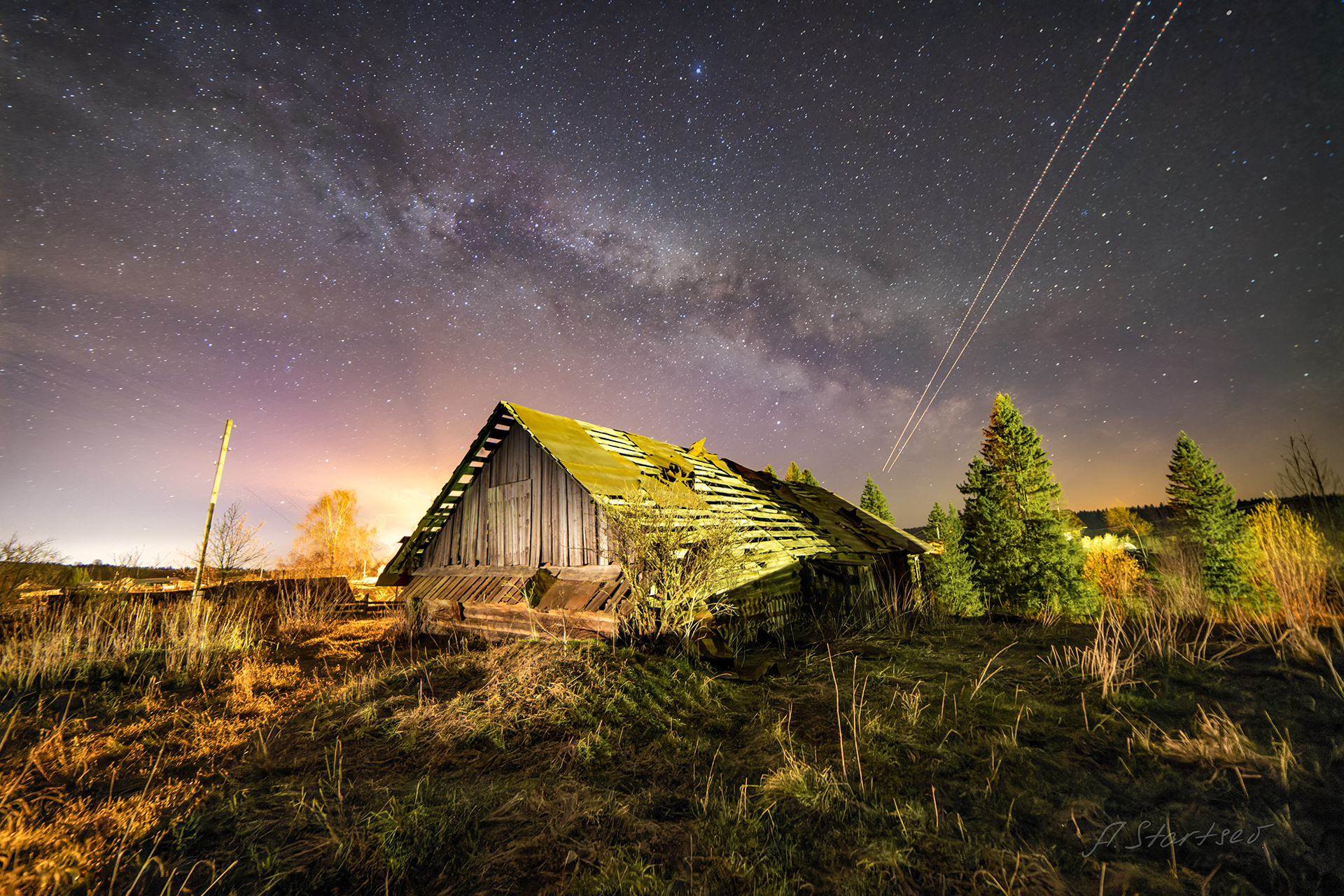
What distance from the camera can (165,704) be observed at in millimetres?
7250

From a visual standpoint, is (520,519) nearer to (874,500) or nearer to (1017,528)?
(1017,528)

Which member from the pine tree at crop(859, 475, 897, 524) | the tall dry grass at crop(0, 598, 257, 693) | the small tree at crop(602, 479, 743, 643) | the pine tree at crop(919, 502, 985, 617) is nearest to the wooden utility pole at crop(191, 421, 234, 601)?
the tall dry grass at crop(0, 598, 257, 693)

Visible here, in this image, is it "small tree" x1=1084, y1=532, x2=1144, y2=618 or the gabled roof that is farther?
"small tree" x1=1084, y1=532, x2=1144, y2=618

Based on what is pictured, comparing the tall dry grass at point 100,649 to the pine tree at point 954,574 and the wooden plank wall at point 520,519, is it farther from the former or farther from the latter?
the pine tree at point 954,574

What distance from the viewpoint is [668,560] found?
7.96m

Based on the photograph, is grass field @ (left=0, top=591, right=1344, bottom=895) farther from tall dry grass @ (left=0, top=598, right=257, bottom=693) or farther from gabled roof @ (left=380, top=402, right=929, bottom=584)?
gabled roof @ (left=380, top=402, right=929, bottom=584)

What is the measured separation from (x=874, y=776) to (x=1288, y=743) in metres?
3.16

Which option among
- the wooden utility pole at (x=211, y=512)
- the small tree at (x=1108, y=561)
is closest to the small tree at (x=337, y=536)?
the wooden utility pole at (x=211, y=512)

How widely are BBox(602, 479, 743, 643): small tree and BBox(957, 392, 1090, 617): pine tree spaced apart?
28531 millimetres

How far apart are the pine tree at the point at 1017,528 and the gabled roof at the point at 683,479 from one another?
16.6m

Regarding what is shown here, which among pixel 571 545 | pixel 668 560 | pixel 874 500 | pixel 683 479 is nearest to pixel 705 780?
pixel 668 560

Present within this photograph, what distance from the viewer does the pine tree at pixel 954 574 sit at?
106ft

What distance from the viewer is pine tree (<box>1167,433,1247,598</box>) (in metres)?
33.8

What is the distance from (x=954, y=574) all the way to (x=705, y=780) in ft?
116
